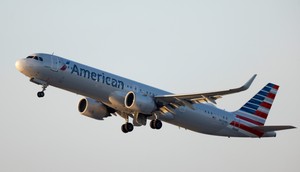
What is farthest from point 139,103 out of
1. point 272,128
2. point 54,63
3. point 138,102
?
point 272,128

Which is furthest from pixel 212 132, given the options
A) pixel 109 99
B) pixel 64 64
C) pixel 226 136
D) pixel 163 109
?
pixel 64 64

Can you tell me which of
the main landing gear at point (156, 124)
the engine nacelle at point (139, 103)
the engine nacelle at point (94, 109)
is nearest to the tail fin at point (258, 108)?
the main landing gear at point (156, 124)

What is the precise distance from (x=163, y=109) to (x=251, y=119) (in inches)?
437

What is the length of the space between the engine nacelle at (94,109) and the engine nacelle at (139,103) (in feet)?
17.8

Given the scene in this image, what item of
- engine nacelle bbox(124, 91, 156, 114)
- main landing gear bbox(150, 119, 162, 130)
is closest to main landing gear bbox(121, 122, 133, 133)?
main landing gear bbox(150, 119, 162, 130)

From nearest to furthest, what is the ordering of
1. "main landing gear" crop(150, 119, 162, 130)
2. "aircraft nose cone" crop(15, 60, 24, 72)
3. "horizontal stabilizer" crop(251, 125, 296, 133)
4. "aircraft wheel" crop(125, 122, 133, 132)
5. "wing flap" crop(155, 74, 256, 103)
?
"wing flap" crop(155, 74, 256, 103) → "aircraft nose cone" crop(15, 60, 24, 72) → "main landing gear" crop(150, 119, 162, 130) → "horizontal stabilizer" crop(251, 125, 296, 133) → "aircraft wheel" crop(125, 122, 133, 132)

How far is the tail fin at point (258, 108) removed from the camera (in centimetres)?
6216

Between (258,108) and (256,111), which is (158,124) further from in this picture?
(258,108)

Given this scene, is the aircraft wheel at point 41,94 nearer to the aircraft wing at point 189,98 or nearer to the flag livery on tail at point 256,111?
the aircraft wing at point 189,98

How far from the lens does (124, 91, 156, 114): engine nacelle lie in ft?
173

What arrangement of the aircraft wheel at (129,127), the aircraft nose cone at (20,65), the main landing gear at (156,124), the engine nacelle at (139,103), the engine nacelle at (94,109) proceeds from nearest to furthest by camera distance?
the aircraft nose cone at (20,65) < the engine nacelle at (139,103) < the main landing gear at (156,124) < the aircraft wheel at (129,127) < the engine nacelle at (94,109)

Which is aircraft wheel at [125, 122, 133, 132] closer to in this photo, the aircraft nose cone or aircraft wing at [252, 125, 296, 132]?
the aircraft nose cone

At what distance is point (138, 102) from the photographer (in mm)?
52875

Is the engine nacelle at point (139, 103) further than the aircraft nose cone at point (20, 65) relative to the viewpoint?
Yes
